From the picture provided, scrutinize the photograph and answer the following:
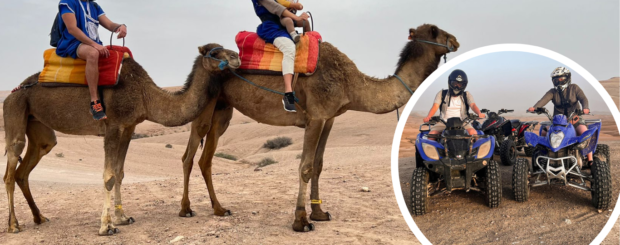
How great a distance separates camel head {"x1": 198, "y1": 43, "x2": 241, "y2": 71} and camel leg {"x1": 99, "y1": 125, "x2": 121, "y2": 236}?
169 centimetres

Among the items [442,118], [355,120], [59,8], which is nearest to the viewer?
[442,118]

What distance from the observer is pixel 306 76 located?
7.14m

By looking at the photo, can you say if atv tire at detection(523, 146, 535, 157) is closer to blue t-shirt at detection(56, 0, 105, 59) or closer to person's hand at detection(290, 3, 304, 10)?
person's hand at detection(290, 3, 304, 10)

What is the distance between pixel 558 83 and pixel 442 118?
0.68 m

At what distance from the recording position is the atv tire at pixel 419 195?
315cm

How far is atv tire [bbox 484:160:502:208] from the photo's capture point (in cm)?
309

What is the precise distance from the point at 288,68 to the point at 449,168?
3.96 m

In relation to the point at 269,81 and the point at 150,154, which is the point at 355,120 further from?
the point at 269,81

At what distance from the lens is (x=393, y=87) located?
7.18 metres

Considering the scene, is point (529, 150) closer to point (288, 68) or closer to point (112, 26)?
point (288, 68)

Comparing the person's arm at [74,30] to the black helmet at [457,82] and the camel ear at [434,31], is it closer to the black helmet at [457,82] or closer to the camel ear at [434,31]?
the camel ear at [434,31]

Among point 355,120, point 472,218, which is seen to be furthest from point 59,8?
point 355,120

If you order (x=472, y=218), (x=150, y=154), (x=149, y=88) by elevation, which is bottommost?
(x=150, y=154)

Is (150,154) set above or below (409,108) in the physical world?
below
